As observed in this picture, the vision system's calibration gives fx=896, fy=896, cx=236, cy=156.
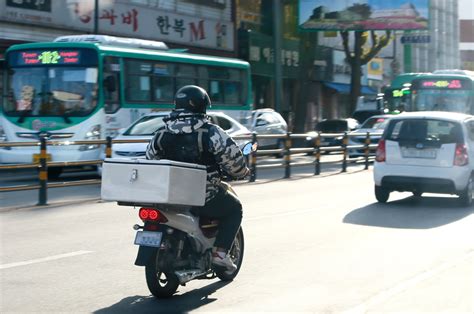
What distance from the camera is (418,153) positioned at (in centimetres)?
1492

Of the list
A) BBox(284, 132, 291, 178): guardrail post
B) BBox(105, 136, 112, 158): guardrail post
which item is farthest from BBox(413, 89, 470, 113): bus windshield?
BBox(105, 136, 112, 158): guardrail post

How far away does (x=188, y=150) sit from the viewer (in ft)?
23.6

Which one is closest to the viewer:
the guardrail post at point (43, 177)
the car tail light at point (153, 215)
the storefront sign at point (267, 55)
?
the car tail light at point (153, 215)

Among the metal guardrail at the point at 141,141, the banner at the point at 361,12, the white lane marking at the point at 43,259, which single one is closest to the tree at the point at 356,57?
the banner at the point at 361,12

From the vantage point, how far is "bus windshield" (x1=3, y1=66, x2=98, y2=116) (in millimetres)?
21766

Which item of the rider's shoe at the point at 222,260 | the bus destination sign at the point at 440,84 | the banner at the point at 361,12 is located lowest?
the rider's shoe at the point at 222,260

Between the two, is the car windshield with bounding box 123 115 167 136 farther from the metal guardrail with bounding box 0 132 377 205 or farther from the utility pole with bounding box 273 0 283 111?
the utility pole with bounding box 273 0 283 111

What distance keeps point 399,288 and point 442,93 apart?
26.5 meters

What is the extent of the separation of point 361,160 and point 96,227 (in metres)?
15.3

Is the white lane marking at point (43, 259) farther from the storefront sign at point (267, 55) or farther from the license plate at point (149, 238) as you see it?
the storefront sign at point (267, 55)

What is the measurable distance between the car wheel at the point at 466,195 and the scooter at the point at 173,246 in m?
8.01

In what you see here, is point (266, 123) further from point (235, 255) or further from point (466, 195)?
point (235, 255)

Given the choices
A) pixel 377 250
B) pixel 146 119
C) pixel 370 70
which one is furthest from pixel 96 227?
pixel 370 70

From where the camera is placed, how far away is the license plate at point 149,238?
6750 mm
